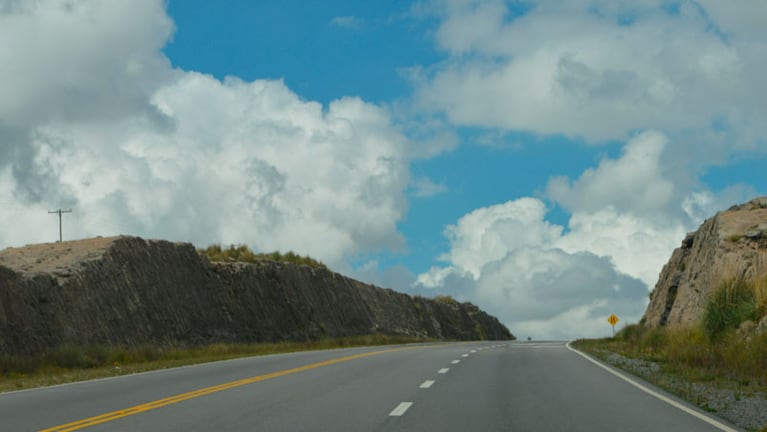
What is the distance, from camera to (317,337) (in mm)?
58000

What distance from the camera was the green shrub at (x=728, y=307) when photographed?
24.0m

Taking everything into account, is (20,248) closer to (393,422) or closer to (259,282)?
(259,282)

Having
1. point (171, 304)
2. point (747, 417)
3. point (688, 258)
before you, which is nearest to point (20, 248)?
point (171, 304)

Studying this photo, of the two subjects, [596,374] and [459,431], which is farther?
[596,374]

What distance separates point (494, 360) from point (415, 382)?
8.51 meters

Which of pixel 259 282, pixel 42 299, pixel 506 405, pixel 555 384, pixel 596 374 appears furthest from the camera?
pixel 259 282

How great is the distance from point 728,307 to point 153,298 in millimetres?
25393

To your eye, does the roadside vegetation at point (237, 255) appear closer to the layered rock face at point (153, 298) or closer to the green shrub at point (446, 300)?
the layered rock face at point (153, 298)

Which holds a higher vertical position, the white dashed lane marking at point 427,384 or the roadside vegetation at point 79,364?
the roadside vegetation at point 79,364

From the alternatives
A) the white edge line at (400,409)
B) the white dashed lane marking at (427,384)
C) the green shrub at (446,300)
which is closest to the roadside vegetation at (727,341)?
the white dashed lane marking at (427,384)

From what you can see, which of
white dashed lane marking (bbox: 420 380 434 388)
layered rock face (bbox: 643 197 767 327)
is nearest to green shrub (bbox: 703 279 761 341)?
layered rock face (bbox: 643 197 767 327)

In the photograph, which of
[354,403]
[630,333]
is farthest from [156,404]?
[630,333]

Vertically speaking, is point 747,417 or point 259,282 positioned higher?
point 259,282

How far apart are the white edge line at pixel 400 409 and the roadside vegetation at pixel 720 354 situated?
446 centimetres
